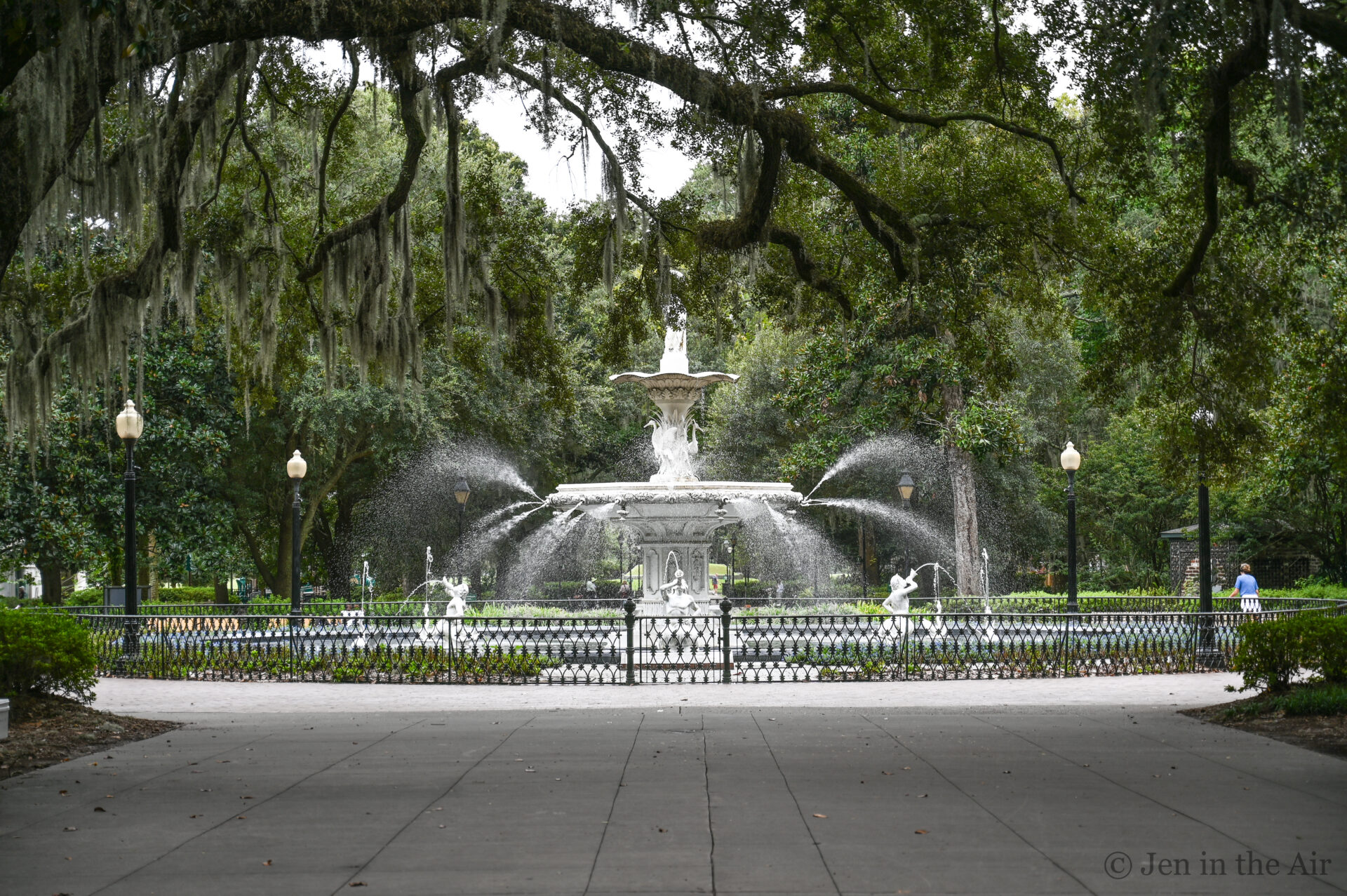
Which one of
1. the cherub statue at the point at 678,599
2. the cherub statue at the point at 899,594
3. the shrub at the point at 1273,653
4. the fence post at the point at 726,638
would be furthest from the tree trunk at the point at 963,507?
the shrub at the point at 1273,653

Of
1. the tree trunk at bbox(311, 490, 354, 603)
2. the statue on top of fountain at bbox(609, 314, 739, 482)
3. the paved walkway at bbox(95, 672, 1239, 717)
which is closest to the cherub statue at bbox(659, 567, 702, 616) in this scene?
the statue on top of fountain at bbox(609, 314, 739, 482)

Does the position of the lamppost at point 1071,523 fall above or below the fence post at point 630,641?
above

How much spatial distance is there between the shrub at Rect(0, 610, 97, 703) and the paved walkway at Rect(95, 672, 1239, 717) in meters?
1.32

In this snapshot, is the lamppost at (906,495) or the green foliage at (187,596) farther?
the green foliage at (187,596)

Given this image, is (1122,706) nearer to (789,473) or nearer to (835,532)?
(789,473)

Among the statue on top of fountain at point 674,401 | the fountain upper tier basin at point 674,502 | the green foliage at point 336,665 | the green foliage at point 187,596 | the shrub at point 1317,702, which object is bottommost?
the green foliage at point 187,596

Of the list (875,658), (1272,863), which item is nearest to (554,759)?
(1272,863)

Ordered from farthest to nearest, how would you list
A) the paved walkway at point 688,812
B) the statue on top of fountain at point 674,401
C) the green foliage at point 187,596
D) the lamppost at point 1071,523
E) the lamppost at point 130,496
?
the green foliage at point 187,596 < the lamppost at point 1071,523 < the statue on top of fountain at point 674,401 < the lamppost at point 130,496 < the paved walkway at point 688,812

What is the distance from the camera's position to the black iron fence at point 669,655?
56.9ft

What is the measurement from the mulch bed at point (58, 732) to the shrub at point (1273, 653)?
1078 cm

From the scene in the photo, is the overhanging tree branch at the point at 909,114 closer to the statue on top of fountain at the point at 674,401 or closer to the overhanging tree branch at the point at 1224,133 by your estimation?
the overhanging tree branch at the point at 1224,133

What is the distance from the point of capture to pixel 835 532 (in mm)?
45219

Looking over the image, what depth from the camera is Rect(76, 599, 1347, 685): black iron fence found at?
56.9ft

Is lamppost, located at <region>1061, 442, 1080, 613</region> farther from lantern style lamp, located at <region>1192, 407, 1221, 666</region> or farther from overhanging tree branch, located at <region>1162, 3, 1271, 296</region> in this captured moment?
overhanging tree branch, located at <region>1162, 3, 1271, 296</region>
